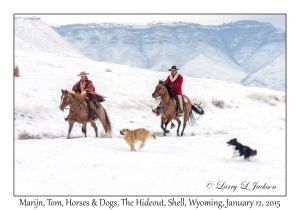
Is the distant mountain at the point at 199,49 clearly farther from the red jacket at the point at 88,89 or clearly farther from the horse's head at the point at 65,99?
the horse's head at the point at 65,99

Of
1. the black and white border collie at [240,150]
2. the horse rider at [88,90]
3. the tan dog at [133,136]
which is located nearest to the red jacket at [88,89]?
the horse rider at [88,90]

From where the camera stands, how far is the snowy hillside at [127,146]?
1077 cm

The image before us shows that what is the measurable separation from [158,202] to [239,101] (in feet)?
67.2

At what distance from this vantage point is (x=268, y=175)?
485 inches

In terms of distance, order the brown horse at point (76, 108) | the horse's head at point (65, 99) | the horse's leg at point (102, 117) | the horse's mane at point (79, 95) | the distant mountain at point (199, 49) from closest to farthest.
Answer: the horse's head at point (65, 99) → the brown horse at point (76, 108) → the horse's mane at point (79, 95) → the horse's leg at point (102, 117) → the distant mountain at point (199, 49)

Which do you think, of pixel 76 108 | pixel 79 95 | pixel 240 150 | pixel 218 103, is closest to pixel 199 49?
pixel 218 103

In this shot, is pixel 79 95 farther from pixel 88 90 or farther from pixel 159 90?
pixel 159 90

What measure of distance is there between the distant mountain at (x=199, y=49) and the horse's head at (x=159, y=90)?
34.8 m

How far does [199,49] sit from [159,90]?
2808 inches

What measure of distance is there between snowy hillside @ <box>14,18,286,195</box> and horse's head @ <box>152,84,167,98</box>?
1886 mm

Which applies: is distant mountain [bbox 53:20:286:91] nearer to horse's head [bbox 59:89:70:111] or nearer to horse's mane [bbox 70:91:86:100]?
horse's mane [bbox 70:91:86:100]

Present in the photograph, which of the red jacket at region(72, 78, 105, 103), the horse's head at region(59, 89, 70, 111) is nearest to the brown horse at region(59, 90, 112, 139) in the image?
the horse's head at region(59, 89, 70, 111)

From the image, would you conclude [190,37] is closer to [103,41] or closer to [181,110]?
[103,41]

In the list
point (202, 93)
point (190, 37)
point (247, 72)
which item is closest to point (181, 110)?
point (202, 93)
